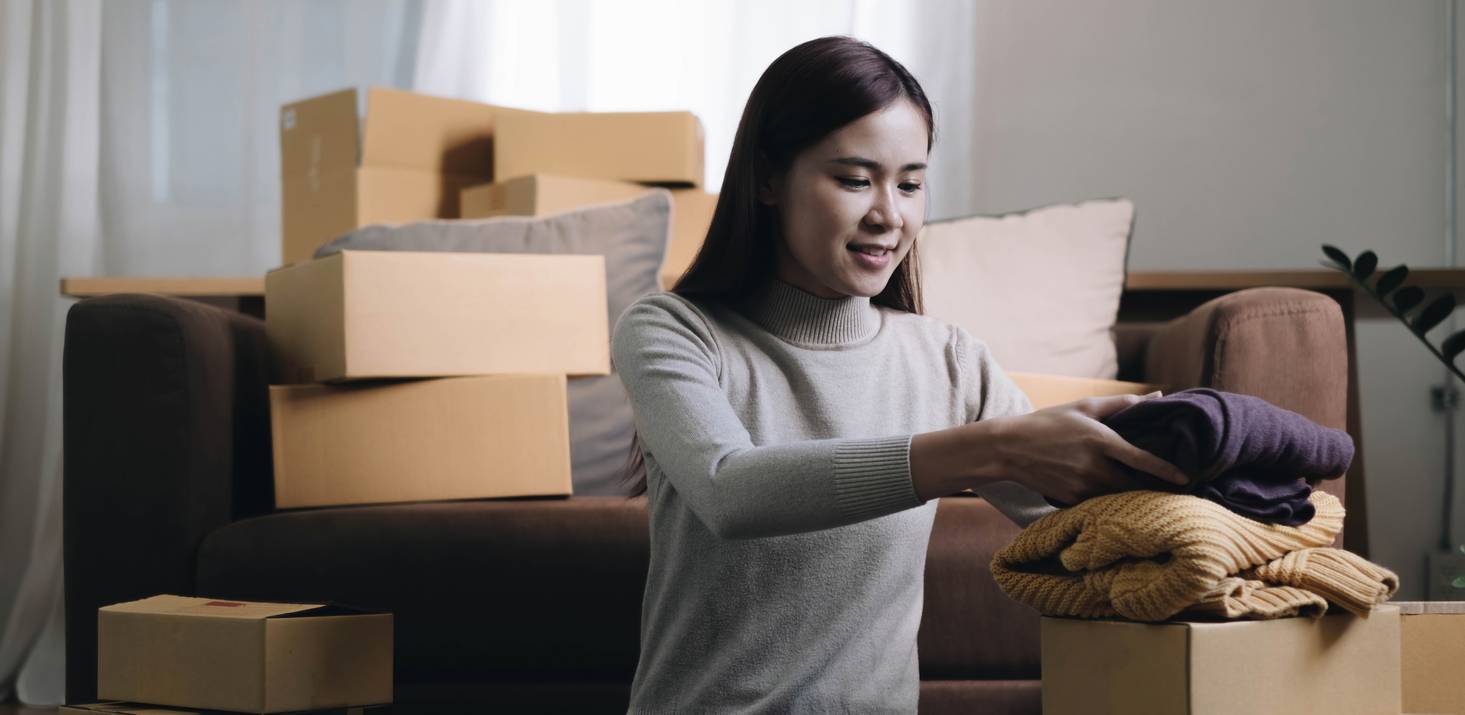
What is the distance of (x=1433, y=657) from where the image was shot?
3.29ft

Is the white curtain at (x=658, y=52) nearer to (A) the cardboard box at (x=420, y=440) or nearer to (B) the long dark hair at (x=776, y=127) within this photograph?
(A) the cardboard box at (x=420, y=440)

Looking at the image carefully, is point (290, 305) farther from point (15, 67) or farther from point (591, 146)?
point (15, 67)

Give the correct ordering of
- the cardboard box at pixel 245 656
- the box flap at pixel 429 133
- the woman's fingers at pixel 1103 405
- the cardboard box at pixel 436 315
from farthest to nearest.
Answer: the box flap at pixel 429 133 → the cardboard box at pixel 436 315 → the cardboard box at pixel 245 656 → the woman's fingers at pixel 1103 405

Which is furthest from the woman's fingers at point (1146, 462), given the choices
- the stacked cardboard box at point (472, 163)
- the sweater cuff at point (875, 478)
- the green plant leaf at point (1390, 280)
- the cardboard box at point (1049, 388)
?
the stacked cardboard box at point (472, 163)

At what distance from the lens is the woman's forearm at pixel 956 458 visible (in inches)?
31.9

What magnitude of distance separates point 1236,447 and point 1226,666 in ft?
0.42

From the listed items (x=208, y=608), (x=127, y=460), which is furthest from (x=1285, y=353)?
(x=127, y=460)

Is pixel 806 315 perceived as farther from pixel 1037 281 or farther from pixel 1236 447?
pixel 1037 281

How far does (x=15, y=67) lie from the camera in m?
2.74

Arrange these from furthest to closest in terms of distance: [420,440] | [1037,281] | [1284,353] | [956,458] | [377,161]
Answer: [377,161], [1037,281], [420,440], [1284,353], [956,458]

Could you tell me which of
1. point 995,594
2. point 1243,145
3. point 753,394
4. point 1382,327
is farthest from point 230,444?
point 1382,327

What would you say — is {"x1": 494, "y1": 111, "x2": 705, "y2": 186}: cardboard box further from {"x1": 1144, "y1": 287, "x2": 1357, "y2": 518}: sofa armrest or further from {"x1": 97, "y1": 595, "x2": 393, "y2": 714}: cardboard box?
{"x1": 97, "y1": 595, "x2": 393, "y2": 714}: cardboard box

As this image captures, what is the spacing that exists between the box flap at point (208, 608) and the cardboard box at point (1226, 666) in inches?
27.2

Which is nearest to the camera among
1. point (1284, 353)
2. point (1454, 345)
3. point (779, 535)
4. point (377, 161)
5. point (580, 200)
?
point (779, 535)
